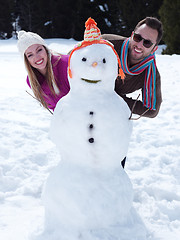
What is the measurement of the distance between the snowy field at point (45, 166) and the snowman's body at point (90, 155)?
0.31 m

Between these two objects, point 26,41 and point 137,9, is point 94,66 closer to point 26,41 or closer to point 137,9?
point 26,41

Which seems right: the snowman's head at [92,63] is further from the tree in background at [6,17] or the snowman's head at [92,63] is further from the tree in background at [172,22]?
the tree in background at [6,17]

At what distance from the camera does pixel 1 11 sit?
1606 centimetres

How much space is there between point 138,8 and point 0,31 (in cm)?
925

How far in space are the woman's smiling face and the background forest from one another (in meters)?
9.02

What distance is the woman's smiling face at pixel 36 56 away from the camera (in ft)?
6.64

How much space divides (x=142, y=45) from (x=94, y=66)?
0.72m

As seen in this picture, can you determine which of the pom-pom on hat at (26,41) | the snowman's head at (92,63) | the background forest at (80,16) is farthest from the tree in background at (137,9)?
the snowman's head at (92,63)

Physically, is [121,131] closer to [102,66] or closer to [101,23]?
[102,66]

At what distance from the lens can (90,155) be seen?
63.7 inches

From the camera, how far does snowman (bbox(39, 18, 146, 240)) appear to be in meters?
1.57

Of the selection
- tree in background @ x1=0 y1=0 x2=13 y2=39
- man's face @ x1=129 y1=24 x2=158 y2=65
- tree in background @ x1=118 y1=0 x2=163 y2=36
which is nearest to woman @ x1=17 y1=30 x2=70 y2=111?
man's face @ x1=129 y1=24 x2=158 y2=65

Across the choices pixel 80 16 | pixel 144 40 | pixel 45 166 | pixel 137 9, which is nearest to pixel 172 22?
pixel 137 9

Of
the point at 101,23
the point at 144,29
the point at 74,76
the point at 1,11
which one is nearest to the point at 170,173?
the point at 144,29
